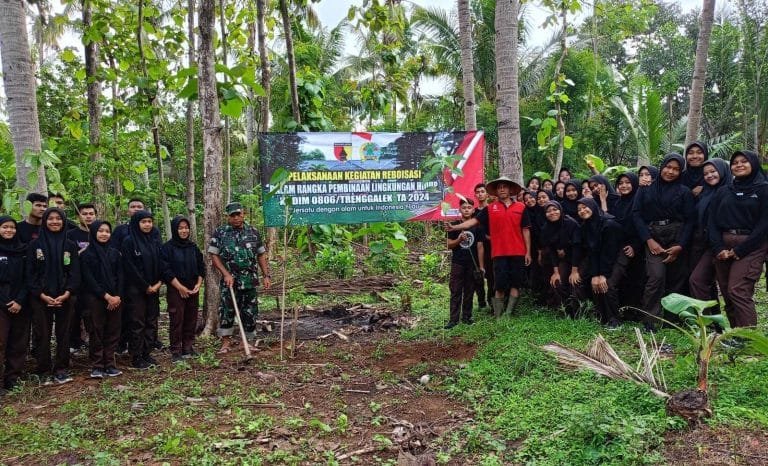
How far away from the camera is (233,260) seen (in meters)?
5.76

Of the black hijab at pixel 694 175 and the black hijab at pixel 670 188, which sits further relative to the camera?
the black hijab at pixel 694 175

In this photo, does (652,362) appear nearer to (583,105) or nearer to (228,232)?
(228,232)

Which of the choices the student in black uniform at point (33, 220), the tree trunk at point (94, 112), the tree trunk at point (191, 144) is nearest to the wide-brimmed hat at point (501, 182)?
the student in black uniform at point (33, 220)

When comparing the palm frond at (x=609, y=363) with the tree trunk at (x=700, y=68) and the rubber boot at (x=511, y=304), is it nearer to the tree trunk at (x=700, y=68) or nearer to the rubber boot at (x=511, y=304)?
the rubber boot at (x=511, y=304)

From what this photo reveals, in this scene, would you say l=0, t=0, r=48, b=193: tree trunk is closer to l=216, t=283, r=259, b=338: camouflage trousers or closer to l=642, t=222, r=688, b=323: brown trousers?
l=216, t=283, r=259, b=338: camouflage trousers

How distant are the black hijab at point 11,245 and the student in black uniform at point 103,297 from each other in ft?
1.67

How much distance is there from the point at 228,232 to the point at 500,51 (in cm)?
399

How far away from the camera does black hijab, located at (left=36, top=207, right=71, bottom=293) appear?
16.1 feet

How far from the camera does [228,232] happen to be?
5766 millimetres

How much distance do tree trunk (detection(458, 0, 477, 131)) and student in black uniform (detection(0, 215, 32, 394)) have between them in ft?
19.9

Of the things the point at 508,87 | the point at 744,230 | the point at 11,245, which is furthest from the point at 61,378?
the point at 744,230

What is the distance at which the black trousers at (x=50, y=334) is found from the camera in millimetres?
4980

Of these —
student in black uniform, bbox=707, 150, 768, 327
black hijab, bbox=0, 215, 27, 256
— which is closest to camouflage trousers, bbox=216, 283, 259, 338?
black hijab, bbox=0, 215, 27, 256

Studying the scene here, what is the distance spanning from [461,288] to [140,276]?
3.59 m
